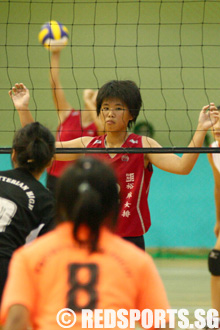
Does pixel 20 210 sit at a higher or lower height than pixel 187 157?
lower

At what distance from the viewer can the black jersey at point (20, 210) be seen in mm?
2570

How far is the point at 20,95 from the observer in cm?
345

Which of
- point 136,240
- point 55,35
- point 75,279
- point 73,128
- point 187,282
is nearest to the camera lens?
point 75,279

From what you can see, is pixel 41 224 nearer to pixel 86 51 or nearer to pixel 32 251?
pixel 32 251

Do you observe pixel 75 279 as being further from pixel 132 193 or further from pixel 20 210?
pixel 132 193

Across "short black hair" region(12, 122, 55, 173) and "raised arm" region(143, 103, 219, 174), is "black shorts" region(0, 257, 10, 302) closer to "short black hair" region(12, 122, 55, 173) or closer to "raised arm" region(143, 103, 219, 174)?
"short black hair" region(12, 122, 55, 173)

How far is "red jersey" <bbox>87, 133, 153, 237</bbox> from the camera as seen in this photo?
10.1 feet

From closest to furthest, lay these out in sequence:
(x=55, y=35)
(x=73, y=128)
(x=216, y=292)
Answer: (x=216, y=292) → (x=55, y=35) → (x=73, y=128)

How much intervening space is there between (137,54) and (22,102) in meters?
3.91

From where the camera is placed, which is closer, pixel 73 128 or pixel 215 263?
pixel 215 263

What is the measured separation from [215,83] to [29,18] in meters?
2.38

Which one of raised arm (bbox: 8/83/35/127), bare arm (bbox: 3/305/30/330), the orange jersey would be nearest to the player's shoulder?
the orange jersey

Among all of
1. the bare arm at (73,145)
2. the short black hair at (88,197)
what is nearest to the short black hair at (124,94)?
the bare arm at (73,145)

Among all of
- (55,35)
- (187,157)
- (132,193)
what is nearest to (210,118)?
(187,157)
